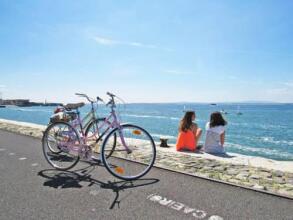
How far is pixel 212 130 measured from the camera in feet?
21.6

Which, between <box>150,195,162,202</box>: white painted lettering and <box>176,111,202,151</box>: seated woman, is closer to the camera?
<box>150,195,162,202</box>: white painted lettering

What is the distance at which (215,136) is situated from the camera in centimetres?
645

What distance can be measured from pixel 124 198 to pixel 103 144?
1075 mm

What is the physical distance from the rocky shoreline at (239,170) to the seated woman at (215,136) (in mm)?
585

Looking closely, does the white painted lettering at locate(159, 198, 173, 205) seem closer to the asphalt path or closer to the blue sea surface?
the asphalt path

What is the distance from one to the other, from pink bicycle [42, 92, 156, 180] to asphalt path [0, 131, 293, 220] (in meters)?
0.27

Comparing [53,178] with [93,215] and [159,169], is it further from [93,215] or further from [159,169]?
[159,169]

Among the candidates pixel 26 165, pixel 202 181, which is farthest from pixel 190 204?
pixel 26 165

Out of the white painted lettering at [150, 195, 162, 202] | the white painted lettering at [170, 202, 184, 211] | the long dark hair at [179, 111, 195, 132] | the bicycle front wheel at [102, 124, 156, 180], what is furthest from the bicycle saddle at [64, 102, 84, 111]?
the long dark hair at [179, 111, 195, 132]

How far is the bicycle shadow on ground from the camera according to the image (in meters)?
3.69

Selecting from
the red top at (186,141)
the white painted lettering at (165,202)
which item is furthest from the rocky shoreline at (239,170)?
the white painted lettering at (165,202)

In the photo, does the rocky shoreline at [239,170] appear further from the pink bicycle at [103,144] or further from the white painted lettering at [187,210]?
the white painted lettering at [187,210]

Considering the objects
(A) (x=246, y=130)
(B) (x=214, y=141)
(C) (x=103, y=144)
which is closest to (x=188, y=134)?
(B) (x=214, y=141)

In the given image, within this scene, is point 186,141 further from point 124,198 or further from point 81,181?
point 124,198
